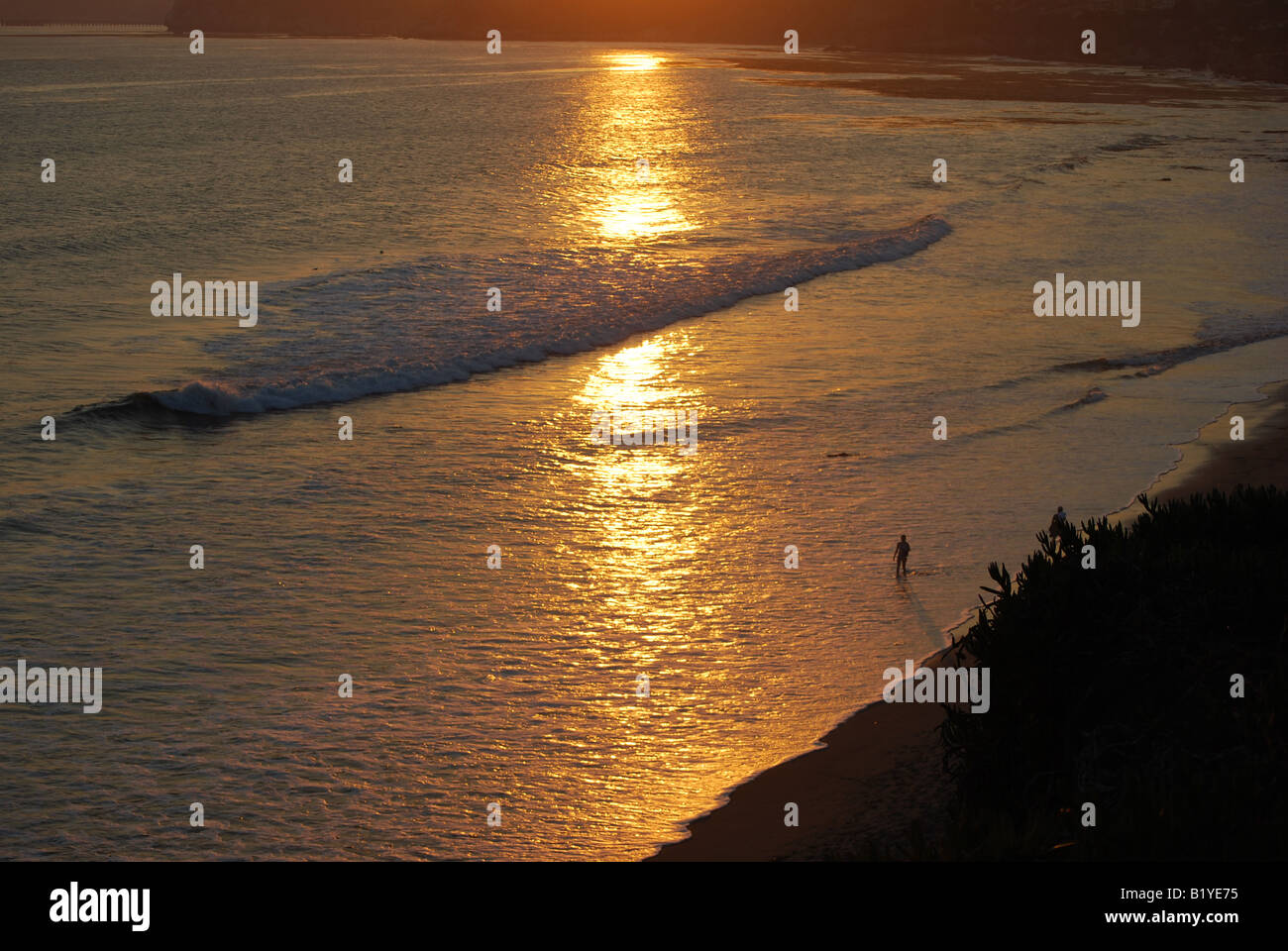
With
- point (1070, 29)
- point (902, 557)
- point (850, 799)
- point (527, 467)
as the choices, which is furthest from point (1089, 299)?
point (1070, 29)

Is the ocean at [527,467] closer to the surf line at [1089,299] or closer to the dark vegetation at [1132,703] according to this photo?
the surf line at [1089,299]

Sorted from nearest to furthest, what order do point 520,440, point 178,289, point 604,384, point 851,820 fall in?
point 851,820 < point 520,440 < point 604,384 < point 178,289

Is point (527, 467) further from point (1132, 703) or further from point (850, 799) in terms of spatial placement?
point (1132, 703)

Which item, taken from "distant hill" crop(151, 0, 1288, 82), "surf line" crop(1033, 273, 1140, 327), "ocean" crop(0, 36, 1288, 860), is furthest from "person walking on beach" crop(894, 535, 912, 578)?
"distant hill" crop(151, 0, 1288, 82)

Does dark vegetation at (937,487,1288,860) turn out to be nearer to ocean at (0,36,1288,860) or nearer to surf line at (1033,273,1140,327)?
ocean at (0,36,1288,860)

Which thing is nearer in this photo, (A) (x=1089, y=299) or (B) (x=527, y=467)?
(B) (x=527, y=467)
